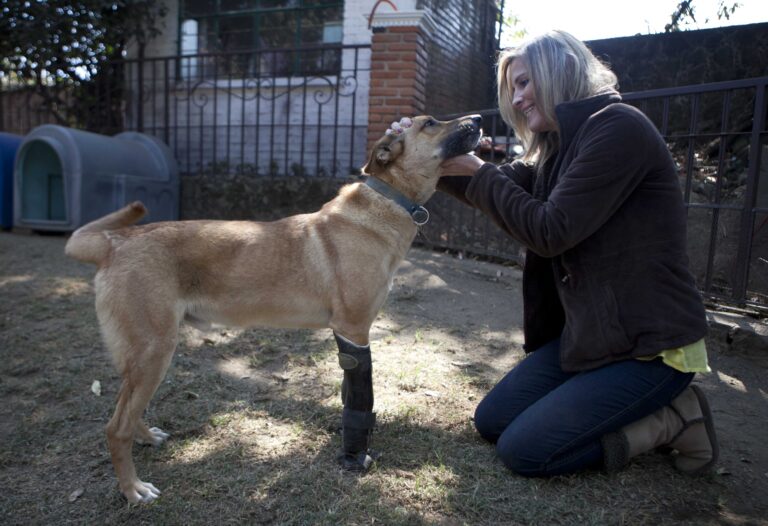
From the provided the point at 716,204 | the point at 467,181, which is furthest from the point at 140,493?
the point at 716,204

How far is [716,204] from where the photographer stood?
13.4 feet

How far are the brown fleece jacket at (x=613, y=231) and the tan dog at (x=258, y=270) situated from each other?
519 mm

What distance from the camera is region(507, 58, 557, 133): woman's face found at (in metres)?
2.78

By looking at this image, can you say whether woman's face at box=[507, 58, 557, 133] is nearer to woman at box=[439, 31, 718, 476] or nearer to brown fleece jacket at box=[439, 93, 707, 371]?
woman at box=[439, 31, 718, 476]

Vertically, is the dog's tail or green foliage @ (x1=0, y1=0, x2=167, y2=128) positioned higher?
green foliage @ (x1=0, y1=0, x2=167, y2=128)

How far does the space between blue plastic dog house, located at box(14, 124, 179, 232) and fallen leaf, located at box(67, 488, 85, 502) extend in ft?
18.4

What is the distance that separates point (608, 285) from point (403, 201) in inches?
42.4

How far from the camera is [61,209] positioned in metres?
8.31

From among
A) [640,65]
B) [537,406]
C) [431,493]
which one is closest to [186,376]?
[431,493]

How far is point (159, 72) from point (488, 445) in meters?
9.08

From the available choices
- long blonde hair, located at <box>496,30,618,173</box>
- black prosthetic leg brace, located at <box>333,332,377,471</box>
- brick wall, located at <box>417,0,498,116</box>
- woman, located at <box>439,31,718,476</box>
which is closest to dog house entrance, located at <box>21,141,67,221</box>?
brick wall, located at <box>417,0,498,116</box>

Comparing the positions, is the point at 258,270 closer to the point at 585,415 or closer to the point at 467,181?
the point at 467,181

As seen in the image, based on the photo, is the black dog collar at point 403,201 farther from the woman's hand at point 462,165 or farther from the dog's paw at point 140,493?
the dog's paw at point 140,493

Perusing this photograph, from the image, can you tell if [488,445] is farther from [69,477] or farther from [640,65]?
[640,65]
